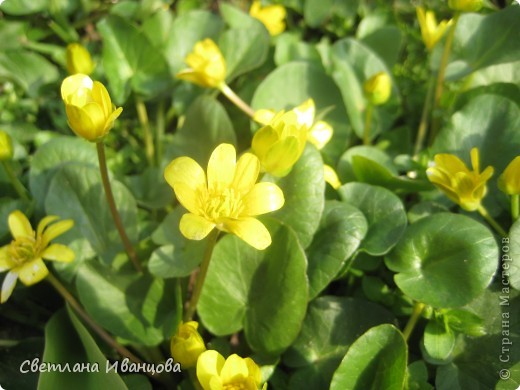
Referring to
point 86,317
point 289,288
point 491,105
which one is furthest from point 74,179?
point 491,105

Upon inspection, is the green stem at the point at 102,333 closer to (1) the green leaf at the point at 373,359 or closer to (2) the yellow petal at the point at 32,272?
(2) the yellow petal at the point at 32,272

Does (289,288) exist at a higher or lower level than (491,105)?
lower

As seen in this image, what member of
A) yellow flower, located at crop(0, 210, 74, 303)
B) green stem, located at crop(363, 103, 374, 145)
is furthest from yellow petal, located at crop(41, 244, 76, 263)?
green stem, located at crop(363, 103, 374, 145)

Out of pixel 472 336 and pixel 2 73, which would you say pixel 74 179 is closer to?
pixel 2 73

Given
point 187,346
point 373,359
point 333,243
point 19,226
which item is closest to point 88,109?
point 19,226

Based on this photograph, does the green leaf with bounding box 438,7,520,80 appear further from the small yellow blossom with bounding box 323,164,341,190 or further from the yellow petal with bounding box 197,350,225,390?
the yellow petal with bounding box 197,350,225,390

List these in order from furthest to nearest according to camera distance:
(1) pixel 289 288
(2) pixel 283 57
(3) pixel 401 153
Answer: (2) pixel 283 57, (3) pixel 401 153, (1) pixel 289 288
